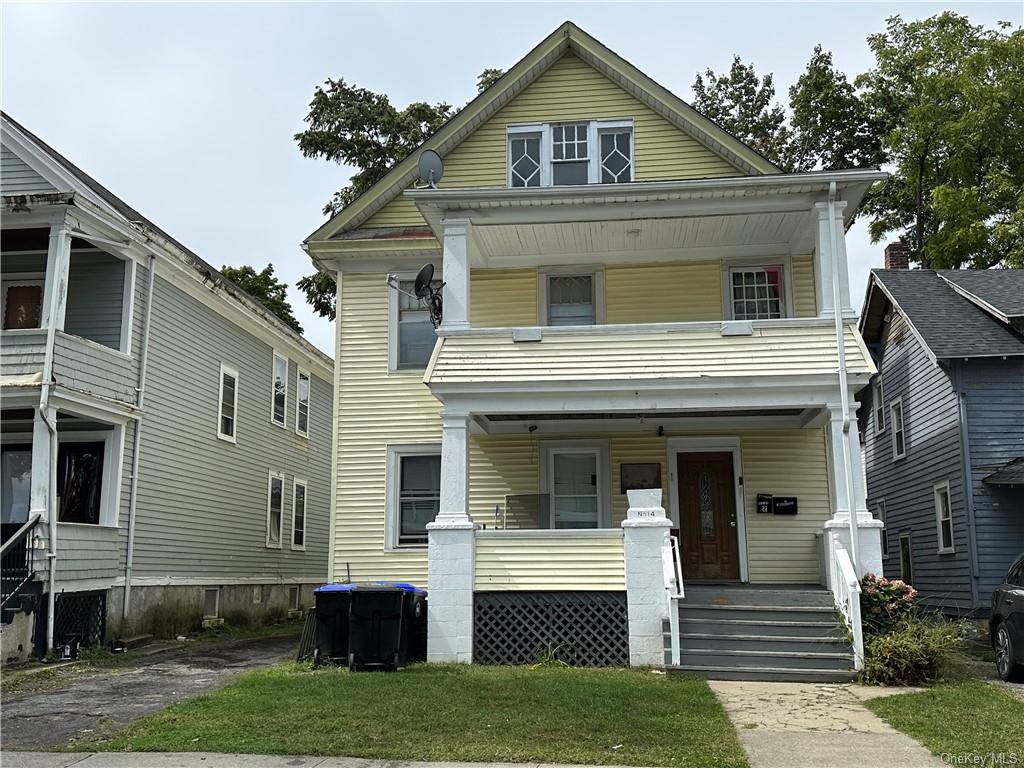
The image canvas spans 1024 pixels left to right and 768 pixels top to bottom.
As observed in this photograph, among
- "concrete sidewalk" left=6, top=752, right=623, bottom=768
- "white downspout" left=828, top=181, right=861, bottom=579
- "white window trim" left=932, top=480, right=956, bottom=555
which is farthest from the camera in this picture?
"white window trim" left=932, top=480, right=956, bottom=555

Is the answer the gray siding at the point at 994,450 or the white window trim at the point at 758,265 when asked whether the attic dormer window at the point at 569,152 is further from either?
the gray siding at the point at 994,450

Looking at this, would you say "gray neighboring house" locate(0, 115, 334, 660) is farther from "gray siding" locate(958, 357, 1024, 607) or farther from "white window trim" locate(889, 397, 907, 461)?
"gray siding" locate(958, 357, 1024, 607)

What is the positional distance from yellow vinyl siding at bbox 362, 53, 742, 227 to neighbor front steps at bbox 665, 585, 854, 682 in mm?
7360

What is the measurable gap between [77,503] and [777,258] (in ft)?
39.3

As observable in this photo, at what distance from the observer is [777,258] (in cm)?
1554

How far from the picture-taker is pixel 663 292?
15625mm

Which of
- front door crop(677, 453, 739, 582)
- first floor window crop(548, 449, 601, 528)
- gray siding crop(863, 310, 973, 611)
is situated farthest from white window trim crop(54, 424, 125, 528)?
gray siding crop(863, 310, 973, 611)

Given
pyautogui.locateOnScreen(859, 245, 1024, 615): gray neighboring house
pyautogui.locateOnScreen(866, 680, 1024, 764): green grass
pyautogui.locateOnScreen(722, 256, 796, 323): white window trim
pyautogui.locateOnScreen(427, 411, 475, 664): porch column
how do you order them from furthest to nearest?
pyautogui.locateOnScreen(859, 245, 1024, 615): gray neighboring house → pyautogui.locateOnScreen(722, 256, 796, 323): white window trim → pyautogui.locateOnScreen(427, 411, 475, 664): porch column → pyautogui.locateOnScreen(866, 680, 1024, 764): green grass

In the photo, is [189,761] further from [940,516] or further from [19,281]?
[940,516]

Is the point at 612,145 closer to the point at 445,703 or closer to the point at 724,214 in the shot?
the point at 724,214

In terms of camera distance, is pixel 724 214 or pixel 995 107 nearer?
pixel 724 214

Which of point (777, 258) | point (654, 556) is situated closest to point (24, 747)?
point (654, 556)

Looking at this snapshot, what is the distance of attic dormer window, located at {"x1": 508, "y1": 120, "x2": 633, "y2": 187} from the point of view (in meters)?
16.2

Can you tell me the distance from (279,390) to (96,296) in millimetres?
6790
